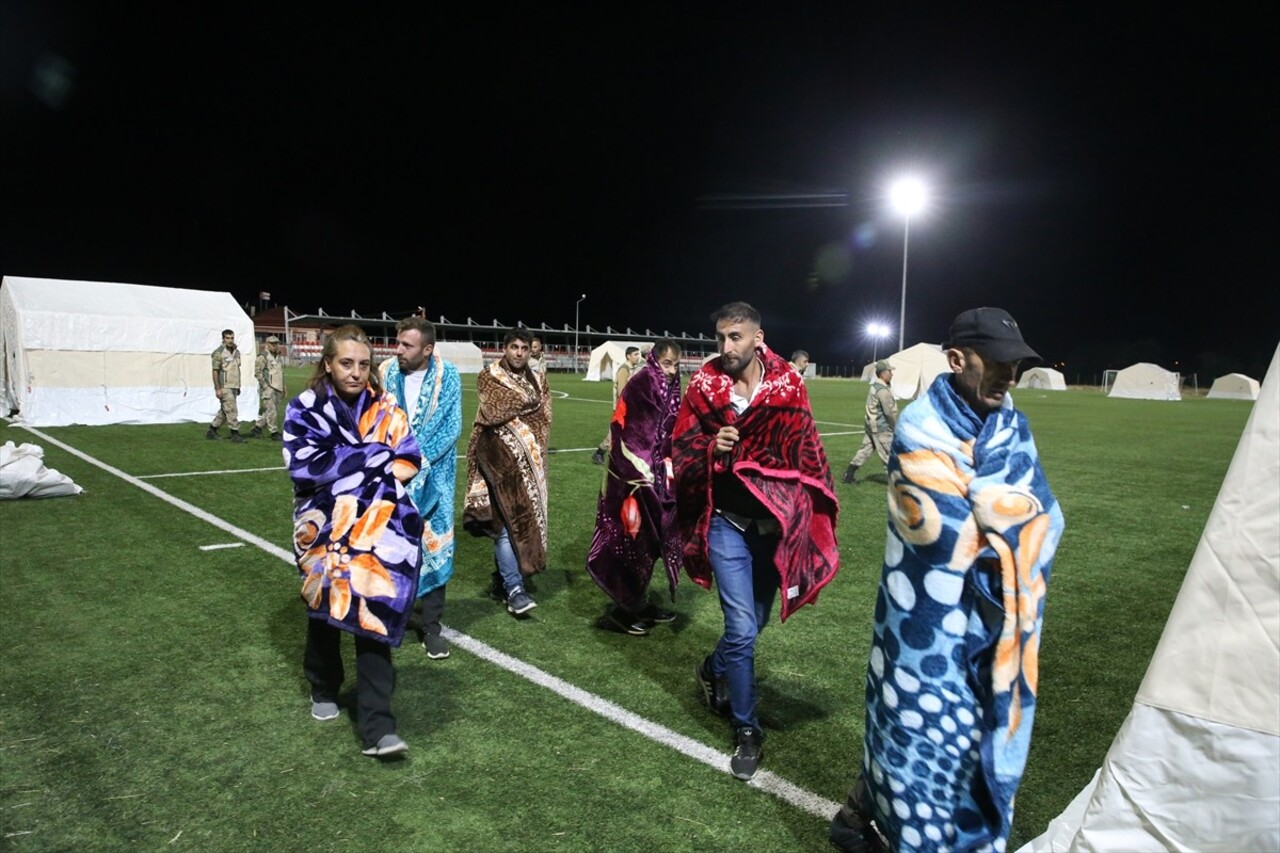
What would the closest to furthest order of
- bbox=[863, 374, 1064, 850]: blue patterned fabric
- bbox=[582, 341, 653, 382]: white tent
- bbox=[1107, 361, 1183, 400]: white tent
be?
bbox=[863, 374, 1064, 850]: blue patterned fabric < bbox=[582, 341, 653, 382]: white tent < bbox=[1107, 361, 1183, 400]: white tent

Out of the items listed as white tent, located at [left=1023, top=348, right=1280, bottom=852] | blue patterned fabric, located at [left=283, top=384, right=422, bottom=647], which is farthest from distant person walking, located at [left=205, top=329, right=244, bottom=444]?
white tent, located at [left=1023, top=348, right=1280, bottom=852]

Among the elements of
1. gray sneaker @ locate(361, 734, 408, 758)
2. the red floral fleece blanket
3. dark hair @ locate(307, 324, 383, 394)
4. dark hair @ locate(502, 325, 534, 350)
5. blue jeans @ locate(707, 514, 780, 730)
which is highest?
dark hair @ locate(502, 325, 534, 350)

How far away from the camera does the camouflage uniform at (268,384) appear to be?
53.8 feet

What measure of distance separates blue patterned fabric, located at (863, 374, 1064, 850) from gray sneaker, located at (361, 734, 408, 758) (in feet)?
6.72

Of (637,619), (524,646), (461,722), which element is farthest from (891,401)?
(461,722)

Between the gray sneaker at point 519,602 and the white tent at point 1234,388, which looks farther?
the white tent at point 1234,388

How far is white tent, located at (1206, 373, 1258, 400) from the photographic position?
5852 cm

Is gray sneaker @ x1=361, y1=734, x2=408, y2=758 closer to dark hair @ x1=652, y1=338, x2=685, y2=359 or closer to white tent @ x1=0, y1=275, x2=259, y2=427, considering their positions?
dark hair @ x1=652, y1=338, x2=685, y2=359

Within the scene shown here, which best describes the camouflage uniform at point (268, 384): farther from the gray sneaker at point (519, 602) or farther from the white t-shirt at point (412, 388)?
the white t-shirt at point (412, 388)

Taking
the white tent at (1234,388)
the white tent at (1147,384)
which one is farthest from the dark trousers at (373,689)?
the white tent at (1234,388)

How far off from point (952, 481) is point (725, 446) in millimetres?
1283

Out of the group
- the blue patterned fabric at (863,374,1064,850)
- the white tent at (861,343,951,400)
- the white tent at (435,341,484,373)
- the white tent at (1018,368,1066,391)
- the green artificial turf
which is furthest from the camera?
the white tent at (1018,368,1066,391)

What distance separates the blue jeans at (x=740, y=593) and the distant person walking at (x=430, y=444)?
1.92m

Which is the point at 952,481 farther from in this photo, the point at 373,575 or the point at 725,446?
the point at 373,575
